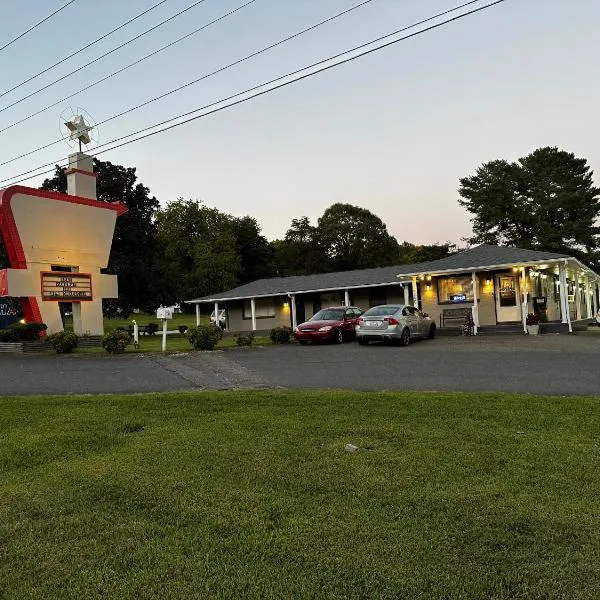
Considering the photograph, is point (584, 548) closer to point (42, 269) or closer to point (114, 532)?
point (114, 532)

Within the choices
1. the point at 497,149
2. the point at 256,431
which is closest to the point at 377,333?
the point at 256,431

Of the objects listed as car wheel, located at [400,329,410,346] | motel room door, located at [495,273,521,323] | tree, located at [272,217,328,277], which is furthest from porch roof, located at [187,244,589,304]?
tree, located at [272,217,328,277]

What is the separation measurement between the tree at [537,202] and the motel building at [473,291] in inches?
842

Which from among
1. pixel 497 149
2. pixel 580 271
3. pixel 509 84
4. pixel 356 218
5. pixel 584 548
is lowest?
pixel 584 548

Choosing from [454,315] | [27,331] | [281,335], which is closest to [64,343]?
[27,331]

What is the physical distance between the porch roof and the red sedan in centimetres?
510

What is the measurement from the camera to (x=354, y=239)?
7038cm

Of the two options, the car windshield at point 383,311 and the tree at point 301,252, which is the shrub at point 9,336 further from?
the tree at point 301,252

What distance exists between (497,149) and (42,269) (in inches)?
1982

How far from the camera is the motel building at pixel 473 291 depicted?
2345 centimetres

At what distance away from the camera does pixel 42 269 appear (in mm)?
23547

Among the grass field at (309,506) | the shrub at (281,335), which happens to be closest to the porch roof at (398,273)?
the shrub at (281,335)

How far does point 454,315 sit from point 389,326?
7.94 m

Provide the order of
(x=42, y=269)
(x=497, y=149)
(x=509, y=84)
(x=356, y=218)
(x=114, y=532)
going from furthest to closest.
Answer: (x=356, y=218) → (x=497, y=149) → (x=42, y=269) → (x=509, y=84) → (x=114, y=532)
